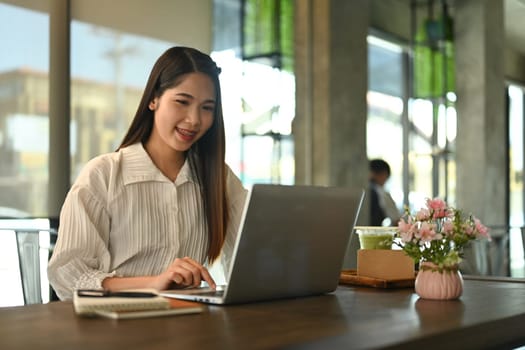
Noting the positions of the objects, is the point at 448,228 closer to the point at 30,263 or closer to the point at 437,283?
the point at 437,283

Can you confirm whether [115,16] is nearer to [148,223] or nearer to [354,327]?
[148,223]

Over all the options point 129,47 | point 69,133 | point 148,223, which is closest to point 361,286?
point 148,223

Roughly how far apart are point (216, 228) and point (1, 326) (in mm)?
1011

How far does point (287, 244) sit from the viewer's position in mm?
1688

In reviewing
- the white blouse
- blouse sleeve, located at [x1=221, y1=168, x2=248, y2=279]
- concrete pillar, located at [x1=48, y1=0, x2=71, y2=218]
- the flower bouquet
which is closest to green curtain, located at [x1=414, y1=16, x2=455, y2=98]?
concrete pillar, located at [x1=48, y1=0, x2=71, y2=218]

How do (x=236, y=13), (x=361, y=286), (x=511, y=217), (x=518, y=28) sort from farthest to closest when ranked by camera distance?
(x=511, y=217), (x=518, y=28), (x=236, y=13), (x=361, y=286)

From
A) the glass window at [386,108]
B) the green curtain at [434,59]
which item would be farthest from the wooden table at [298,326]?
the green curtain at [434,59]

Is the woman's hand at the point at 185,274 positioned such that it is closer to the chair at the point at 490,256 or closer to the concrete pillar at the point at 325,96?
the chair at the point at 490,256

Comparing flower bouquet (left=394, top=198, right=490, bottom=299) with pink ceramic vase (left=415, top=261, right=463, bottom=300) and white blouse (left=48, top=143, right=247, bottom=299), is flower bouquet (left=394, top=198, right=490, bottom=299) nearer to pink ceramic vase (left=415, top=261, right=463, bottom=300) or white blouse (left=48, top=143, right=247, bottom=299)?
pink ceramic vase (left=415, top=261, right=463, bottom=300)

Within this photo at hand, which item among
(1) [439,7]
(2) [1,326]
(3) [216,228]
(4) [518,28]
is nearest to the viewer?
(2) [1,326]

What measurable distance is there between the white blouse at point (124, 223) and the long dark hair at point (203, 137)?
30 millimetres

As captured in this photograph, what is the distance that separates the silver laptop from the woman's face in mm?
536

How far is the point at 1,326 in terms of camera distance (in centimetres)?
135

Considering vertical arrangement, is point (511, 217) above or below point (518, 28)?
below
